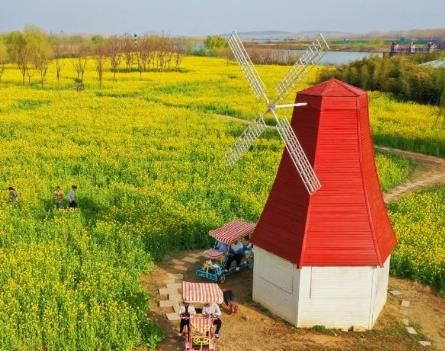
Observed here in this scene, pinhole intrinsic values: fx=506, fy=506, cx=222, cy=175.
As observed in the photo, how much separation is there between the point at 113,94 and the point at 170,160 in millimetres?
25844

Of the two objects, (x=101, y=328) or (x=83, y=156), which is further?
(x=83, y=156)

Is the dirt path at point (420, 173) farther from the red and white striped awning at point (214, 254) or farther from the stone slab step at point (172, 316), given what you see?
the stone slab step at point (172, 316)

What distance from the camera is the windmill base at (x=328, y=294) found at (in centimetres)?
1116

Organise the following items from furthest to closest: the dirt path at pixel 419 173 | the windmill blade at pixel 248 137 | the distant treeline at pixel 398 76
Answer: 1. the distant treeline at pixel 398 76
2. the dirt path at pixel 419 173
3. the windmill blade at pixel 248 137

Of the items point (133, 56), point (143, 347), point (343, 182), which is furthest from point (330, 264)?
point (133, 56)

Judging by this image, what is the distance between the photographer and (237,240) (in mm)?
13703

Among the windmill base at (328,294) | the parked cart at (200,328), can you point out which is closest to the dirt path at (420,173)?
the windmill base at (328,294)

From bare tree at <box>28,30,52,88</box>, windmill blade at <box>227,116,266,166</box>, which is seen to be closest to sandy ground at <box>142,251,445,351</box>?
windmill blade at <box>227,116,266,166</box>

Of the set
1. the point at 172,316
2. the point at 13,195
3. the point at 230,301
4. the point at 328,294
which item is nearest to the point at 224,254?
the point at 230,301

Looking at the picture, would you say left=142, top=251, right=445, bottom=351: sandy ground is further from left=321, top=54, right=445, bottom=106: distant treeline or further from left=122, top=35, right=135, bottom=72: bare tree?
left=122, top=35, right=135, bottom=72: bare tree

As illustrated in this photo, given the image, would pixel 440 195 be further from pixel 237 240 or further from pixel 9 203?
pixel 9 203

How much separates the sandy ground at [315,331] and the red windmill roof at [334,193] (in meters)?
1.61

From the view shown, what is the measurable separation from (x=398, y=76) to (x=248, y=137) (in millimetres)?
42382

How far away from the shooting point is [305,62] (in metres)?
11.1
